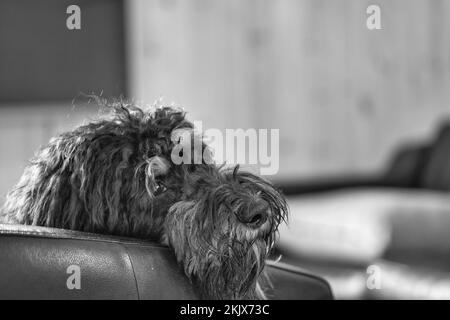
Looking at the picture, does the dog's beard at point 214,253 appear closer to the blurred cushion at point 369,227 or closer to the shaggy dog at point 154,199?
the shaggy dog at point 154,199

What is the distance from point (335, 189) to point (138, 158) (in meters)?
3.42

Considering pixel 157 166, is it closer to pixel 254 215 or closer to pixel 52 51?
pixel 254 215

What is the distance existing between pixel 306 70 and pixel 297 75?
9 cm

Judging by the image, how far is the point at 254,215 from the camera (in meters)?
1.36

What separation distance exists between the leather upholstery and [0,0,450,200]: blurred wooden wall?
12.7 ft

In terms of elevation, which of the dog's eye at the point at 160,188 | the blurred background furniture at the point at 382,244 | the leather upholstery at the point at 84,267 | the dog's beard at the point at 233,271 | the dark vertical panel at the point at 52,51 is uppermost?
the dark vertical panel at the point at 52,51

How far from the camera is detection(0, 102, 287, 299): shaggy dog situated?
1.38 metres

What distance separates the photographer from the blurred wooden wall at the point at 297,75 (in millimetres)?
5402

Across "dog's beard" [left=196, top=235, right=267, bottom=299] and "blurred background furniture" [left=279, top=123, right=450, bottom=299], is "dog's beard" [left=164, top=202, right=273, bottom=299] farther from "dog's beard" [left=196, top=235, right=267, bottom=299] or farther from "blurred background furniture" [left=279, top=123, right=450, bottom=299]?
"blurred background furniture" [left=279, top=123, right=450, bottom=299]

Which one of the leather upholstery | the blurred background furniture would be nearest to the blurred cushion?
the blurred background furniture

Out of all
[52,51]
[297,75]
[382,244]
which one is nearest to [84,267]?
[382,244]

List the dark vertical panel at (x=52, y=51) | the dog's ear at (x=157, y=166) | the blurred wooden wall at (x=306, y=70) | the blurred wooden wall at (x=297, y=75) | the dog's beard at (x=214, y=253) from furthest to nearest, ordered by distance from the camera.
Result: 1. the blurred wooden wall at (x=306, y=70)
2. the blurred wooden wall at (x=297, y=75)
3. the dark vertical panel at (x=52, y=51)
4. the dog's ear at (x=157, y=166)
5. the dog's beard at (x=214, y=253)

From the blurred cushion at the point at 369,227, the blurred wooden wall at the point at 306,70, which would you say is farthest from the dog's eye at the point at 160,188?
the blurred wooden wall at the point at 306,70

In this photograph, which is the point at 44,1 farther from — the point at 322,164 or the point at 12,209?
the point at 12,209
